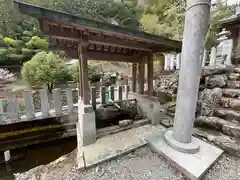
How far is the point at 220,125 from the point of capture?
10.6 feet

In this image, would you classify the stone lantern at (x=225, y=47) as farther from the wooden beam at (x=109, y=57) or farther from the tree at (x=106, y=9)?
the tree at (x=106, y=9)

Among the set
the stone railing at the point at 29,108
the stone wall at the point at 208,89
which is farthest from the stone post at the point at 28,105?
the stone wall at the point at 208,89

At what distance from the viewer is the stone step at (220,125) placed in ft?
9.51

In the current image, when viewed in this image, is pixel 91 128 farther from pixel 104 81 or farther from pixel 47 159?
pixel 104 81

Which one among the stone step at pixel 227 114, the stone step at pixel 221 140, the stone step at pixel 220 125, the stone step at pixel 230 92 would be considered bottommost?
the stone step at pixel 221 140

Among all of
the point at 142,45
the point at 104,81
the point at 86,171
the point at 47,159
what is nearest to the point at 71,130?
the point at 47,159

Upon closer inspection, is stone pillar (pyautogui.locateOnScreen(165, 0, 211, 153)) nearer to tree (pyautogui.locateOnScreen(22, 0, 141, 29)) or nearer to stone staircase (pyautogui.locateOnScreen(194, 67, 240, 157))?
stone staircase (pyautogui.locateOnScreen(194, 67, 240, 157))

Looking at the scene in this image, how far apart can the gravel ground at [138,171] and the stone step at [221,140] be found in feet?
0.53

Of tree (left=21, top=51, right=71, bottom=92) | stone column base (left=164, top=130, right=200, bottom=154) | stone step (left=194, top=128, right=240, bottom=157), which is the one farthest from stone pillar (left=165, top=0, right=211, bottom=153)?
tree (left=21, top=51, right=71, bottom=92)

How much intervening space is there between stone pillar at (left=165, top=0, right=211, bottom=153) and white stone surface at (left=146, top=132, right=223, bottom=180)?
128 mm

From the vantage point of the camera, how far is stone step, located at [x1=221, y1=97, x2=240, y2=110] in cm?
343

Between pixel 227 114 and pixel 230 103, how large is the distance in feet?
1.50

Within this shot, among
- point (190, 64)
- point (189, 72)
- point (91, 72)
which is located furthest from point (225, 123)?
point (91, 72)

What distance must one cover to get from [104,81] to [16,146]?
6.61 m
